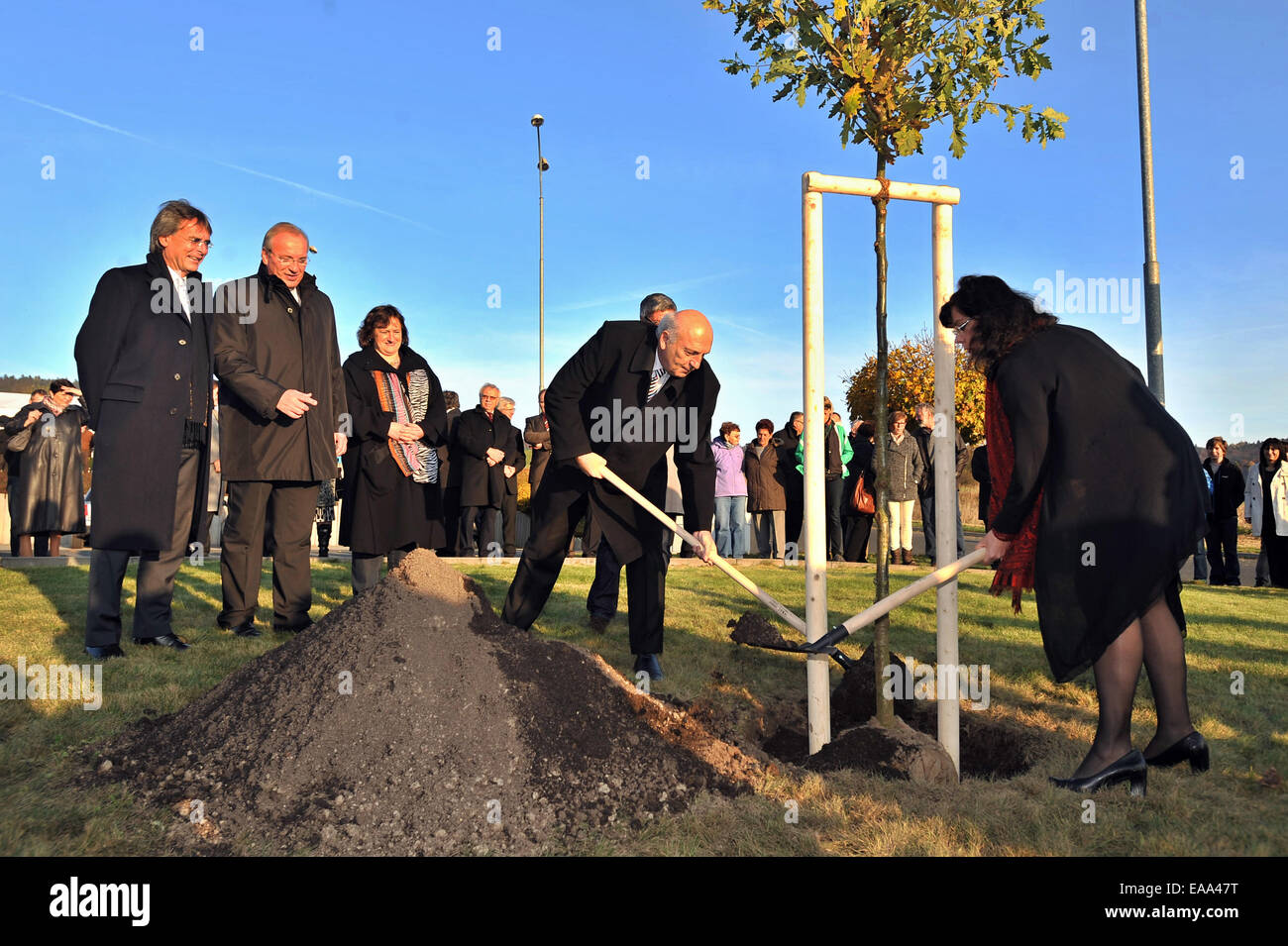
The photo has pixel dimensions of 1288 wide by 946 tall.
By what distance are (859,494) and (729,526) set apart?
5.52 feet

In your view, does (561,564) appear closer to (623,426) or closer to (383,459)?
(623,426)

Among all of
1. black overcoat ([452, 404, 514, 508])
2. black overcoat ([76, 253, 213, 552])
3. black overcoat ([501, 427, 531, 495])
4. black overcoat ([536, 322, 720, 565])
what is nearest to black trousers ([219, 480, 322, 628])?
black overcoat ([76, 253, 213, 552])

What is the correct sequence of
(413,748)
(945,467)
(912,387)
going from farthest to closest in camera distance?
(912,387) → (945,467) → (413,748)

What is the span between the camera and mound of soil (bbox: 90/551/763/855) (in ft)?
9.41

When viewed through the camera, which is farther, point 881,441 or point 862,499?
point 862,499

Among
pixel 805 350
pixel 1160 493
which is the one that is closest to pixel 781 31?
pixel 805 350

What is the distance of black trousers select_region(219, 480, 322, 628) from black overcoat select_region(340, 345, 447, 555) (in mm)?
553

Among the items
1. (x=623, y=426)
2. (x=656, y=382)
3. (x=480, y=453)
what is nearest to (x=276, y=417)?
(x=623, y=426)

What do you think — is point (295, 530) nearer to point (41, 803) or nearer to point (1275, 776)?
point (41, 803)

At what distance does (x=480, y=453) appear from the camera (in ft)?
33.0

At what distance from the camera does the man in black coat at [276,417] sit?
16.9 ft

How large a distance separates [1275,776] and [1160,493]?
1.22 metres

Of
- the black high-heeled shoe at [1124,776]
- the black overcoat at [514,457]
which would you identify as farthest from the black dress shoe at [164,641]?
the black overcoat at [514,457]

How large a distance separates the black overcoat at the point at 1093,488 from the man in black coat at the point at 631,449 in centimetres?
175
